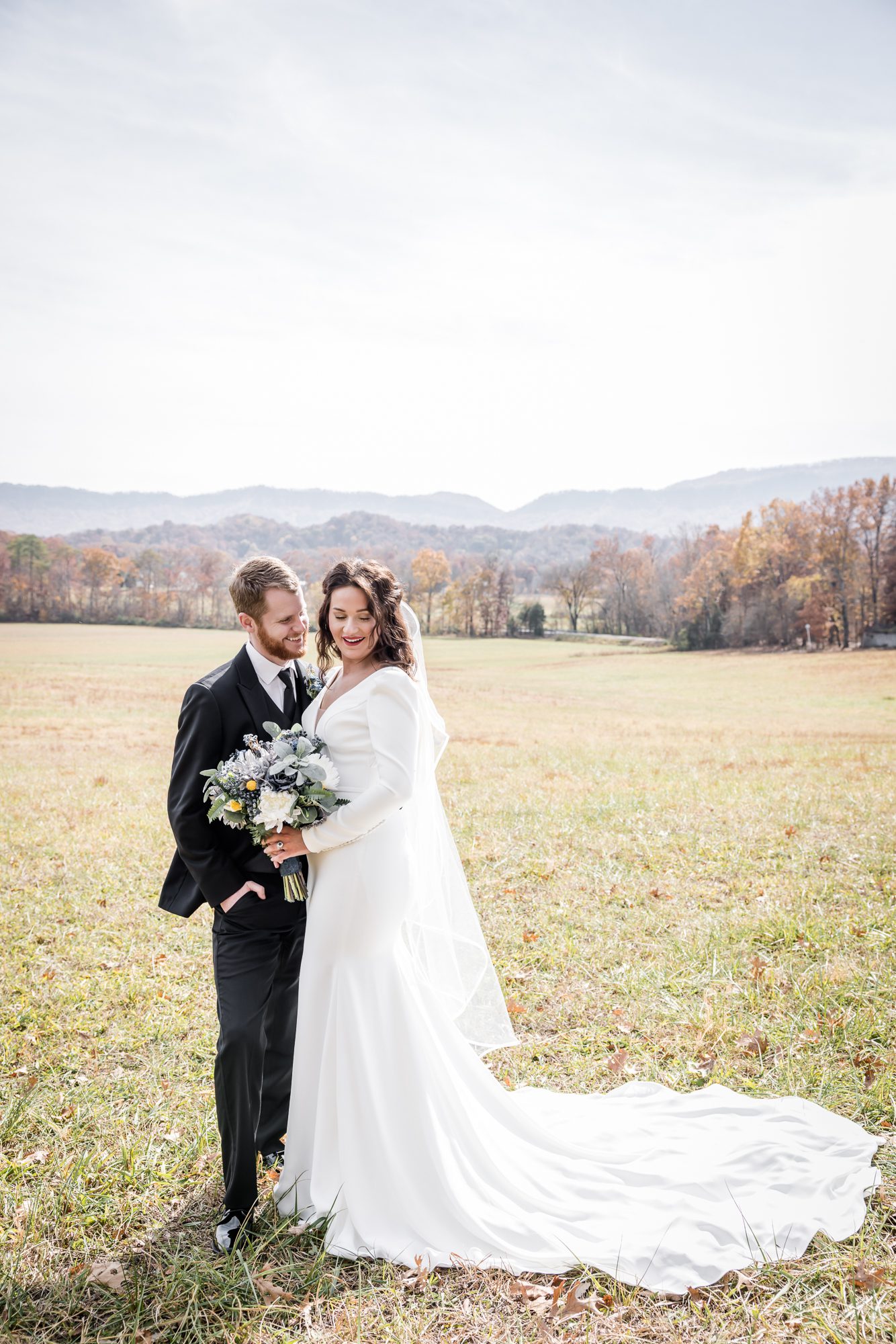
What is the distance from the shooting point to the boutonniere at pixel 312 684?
11.4 feet

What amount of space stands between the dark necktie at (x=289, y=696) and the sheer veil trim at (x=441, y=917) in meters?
0.54

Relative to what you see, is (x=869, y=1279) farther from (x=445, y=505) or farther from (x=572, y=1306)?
(x=445, y=505)

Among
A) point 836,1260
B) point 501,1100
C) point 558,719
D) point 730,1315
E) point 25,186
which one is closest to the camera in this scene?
point 730,1315

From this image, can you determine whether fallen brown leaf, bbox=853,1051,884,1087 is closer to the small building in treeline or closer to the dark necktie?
the dark necktie

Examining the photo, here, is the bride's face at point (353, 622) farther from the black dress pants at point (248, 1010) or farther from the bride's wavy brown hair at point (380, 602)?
the black dress pants at point (248, 1010)

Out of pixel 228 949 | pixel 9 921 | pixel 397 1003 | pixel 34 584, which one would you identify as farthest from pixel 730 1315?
pixel 34 584

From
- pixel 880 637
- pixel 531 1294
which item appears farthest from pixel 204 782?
pixel 880 637

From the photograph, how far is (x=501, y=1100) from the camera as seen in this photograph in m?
3.33

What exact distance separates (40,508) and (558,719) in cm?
1466

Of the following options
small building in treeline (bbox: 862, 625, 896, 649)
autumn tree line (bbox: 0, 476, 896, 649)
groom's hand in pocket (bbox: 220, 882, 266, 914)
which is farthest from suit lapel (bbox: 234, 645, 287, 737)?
small building in treeline (bbox: 862, 625, 896, 649)

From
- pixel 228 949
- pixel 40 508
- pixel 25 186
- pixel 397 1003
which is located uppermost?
pixel 25 186

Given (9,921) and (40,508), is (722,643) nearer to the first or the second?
(40,508)

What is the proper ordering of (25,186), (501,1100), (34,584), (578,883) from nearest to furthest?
(501,1100) → (578,883) → (25,186) → (34,584)

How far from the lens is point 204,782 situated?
3057 millimetres
